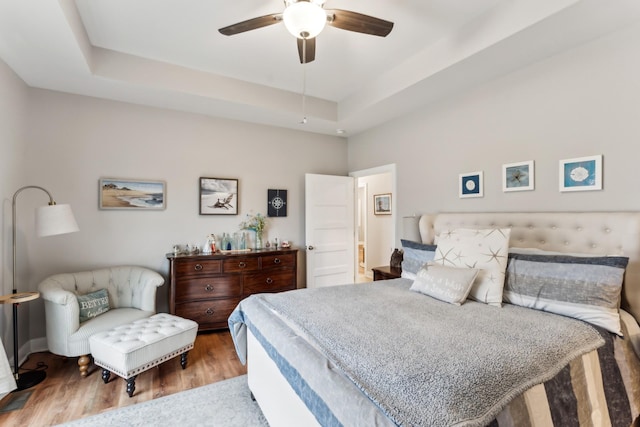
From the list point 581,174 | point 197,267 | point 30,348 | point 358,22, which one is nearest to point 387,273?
point 581,174

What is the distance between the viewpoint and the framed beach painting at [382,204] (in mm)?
5822

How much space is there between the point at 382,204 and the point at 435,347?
187 inches

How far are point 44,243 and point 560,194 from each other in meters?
4.68

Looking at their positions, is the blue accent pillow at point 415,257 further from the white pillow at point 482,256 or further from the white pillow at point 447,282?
the white pillow at point 447,282

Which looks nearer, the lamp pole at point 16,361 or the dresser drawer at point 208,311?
the lamp pole at point 16,361

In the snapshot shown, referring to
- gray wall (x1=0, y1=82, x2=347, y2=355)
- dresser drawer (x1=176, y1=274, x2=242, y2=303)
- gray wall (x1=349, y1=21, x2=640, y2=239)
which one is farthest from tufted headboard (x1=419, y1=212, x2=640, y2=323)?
gray wall (x1=0, y1=82, x2=347, y2=355)

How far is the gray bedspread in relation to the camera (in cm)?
99

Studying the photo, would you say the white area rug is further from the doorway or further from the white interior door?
the doorway

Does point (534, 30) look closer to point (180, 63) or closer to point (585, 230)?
point (585, 230)

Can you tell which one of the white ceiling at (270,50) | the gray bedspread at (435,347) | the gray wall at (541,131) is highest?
the white ceiling at (270,50)

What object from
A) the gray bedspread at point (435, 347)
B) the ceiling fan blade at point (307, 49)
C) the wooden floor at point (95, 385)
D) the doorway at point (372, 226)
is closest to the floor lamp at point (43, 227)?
the wooden floor at point (95, 385)

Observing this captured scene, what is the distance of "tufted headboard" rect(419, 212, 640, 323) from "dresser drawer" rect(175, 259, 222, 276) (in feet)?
8.69

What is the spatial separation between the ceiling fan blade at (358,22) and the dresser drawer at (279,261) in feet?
8.79

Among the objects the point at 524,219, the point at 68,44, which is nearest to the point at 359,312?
the point at 524,219
